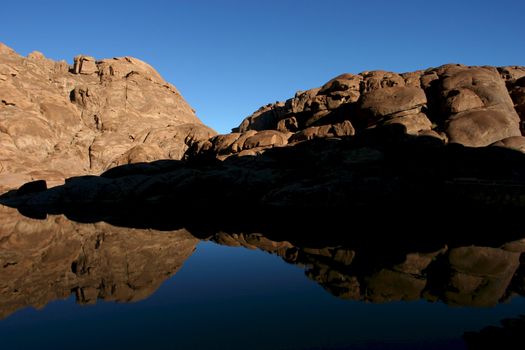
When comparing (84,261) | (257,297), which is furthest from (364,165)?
(84,261)

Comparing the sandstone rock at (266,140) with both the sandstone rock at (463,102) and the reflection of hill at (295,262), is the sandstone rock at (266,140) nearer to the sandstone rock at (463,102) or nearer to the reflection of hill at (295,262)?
the sandstone rock at (463,102)

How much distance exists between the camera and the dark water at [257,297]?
22.3ft

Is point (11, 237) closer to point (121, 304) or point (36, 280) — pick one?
point (36, 280)

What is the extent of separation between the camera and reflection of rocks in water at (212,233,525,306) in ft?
29.1

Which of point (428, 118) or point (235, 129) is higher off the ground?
point (235, 129)

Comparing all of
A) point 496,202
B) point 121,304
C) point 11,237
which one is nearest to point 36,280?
point 121,304

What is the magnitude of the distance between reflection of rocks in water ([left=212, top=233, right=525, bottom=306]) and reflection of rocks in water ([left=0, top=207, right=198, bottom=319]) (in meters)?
5.12

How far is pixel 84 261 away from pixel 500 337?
1318cm

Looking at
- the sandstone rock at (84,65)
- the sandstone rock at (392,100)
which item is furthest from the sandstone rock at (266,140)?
the sandstone rock at (84,65)

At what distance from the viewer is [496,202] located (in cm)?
2277

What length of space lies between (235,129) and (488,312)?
66.8 meters

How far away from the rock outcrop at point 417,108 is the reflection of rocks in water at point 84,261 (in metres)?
23.6

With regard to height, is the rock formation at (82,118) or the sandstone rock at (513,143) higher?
the rock formation at (82,118)

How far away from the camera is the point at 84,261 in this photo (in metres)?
12.9
